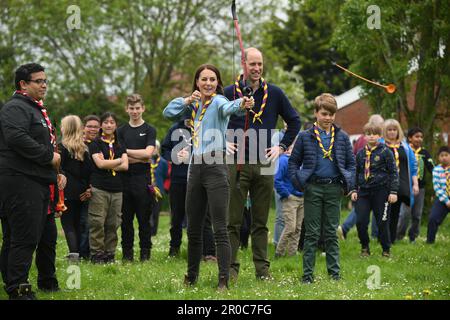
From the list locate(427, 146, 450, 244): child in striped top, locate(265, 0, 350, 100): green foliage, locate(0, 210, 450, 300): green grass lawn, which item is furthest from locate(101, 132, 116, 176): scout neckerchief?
locate(265, 0, 350, 100): green foliage

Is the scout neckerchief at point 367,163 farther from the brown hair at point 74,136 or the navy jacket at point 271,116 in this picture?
the brown hair at point 74,136

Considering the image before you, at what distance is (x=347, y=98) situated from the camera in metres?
39.2

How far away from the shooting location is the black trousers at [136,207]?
1064cm

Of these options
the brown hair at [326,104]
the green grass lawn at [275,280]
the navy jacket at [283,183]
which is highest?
the brown hair at [326,104]

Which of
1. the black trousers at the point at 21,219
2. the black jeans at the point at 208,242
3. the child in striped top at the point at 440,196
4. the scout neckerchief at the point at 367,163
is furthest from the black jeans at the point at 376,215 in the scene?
the black trousers at the point at 21,219

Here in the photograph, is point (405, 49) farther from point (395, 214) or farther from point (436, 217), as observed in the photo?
point (395, 214)

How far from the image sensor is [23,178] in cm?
714

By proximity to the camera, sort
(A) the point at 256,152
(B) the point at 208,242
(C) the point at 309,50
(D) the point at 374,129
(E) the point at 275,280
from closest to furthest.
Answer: (A) the point at 256,152 → (E) the point at 275,280 → (B) the point at 208,242 → (D) the point at 374,129 → (C) the point at 309,50

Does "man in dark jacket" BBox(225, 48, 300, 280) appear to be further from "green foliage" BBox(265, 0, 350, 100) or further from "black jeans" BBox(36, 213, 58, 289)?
"green foliage" BBox(265, 0, 350, 100)

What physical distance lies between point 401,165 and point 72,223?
6.09 m

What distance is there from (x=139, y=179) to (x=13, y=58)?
2475 cm

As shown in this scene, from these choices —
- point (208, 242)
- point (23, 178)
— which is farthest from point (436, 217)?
point (23, 178)

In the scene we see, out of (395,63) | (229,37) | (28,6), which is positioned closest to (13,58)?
(28,6)
